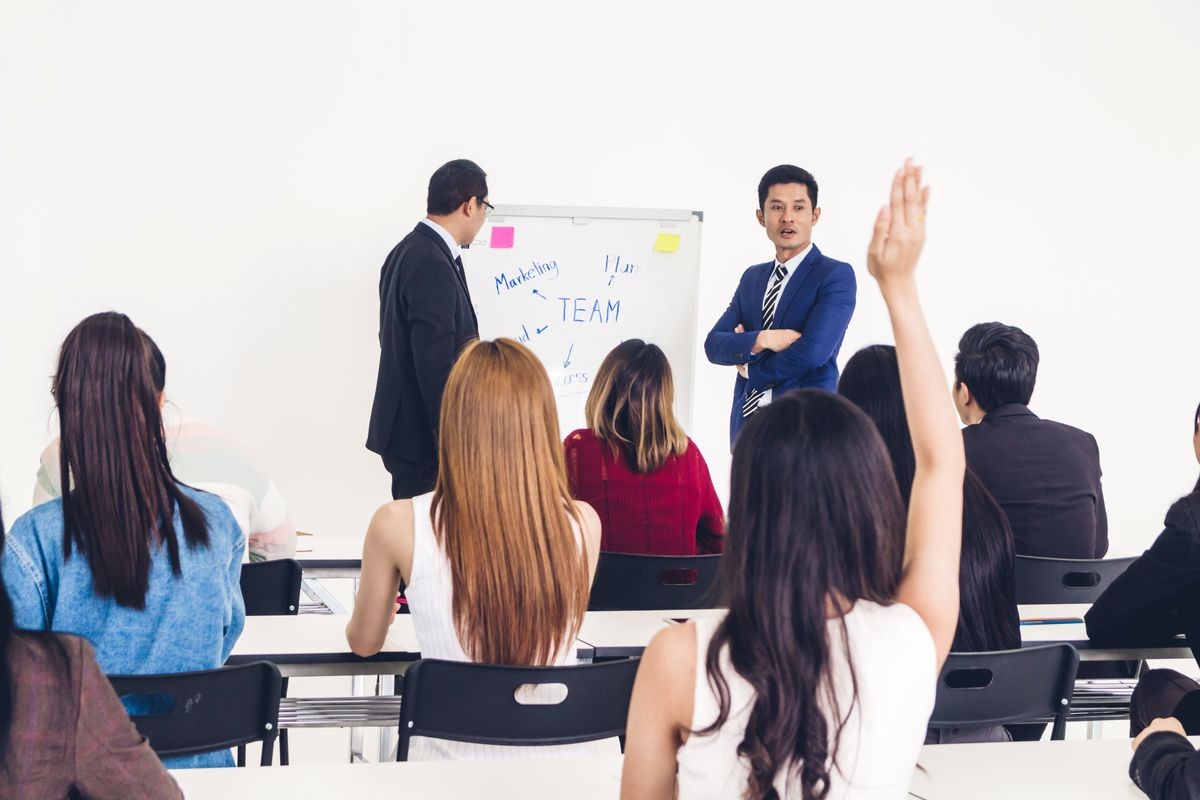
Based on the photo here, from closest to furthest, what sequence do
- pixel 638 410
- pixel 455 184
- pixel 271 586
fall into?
pixel 271 586, pixel 638 410, pixel 455 184

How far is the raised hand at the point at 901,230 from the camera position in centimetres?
124

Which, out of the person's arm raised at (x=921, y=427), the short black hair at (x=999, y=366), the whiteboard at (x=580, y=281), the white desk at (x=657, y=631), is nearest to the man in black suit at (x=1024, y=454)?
the short black hair at (x=999, y=366)

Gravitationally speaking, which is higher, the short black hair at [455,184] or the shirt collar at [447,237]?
the short black hair at [455,184]

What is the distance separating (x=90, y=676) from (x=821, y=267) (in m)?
3.54

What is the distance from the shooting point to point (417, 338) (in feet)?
12.8

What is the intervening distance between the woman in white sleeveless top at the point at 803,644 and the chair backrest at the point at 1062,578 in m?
1.74

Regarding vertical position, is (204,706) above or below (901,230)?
below

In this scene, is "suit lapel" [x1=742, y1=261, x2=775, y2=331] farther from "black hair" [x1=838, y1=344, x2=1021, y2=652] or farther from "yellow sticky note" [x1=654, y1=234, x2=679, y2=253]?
"black hair" [x1=838, y1=344, x2=1021, y2=652]

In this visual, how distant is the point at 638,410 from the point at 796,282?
5.32 feet

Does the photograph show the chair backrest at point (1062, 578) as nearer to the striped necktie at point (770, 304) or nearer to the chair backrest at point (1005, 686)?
the chair backrest at point (1005, 686)

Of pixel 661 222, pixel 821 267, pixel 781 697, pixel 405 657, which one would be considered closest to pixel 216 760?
pixel 405 657

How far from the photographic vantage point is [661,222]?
5102mm

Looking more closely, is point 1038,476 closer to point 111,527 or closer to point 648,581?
point 648,581

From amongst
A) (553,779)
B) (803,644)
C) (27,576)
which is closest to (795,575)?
(803,644)
